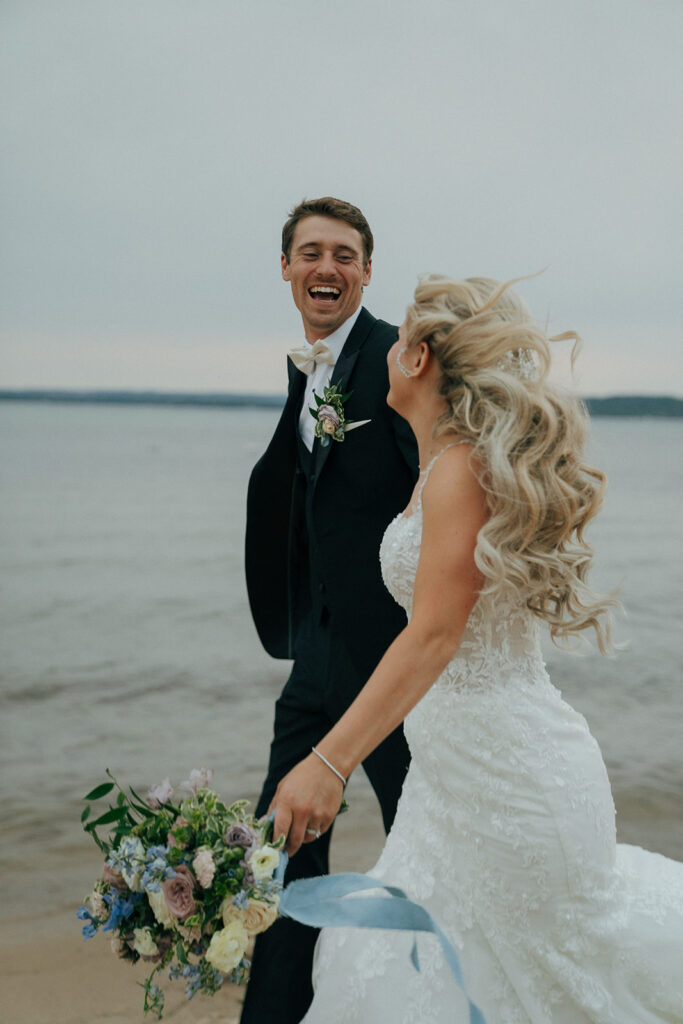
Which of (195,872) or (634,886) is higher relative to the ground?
(195,872)

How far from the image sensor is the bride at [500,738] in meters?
2.05

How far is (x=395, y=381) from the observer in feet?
7.64

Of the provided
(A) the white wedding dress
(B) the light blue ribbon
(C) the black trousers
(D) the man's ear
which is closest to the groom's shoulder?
(D) the man's ear

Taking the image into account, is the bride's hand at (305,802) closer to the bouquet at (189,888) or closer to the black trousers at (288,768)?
the bouquet at (189,888)

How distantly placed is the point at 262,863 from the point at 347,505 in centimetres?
153

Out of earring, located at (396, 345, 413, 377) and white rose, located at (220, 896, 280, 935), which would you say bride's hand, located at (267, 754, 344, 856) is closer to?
white rose, located at (220, 896, 280, 935)

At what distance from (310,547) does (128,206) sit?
2006 cm

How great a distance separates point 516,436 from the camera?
2092mm

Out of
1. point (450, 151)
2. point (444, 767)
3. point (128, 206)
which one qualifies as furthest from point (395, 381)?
point (128, 206)

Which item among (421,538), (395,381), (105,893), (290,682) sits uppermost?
(395,381)

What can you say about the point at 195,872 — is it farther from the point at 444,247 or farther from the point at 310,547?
the point at 444,247

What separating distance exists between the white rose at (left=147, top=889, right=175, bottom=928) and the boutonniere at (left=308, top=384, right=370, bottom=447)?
5.58 feet

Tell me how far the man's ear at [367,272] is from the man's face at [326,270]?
0.03 metres

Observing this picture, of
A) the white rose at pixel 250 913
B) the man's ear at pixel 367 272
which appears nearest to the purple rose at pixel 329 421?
the man's ear at pixel 367 272
